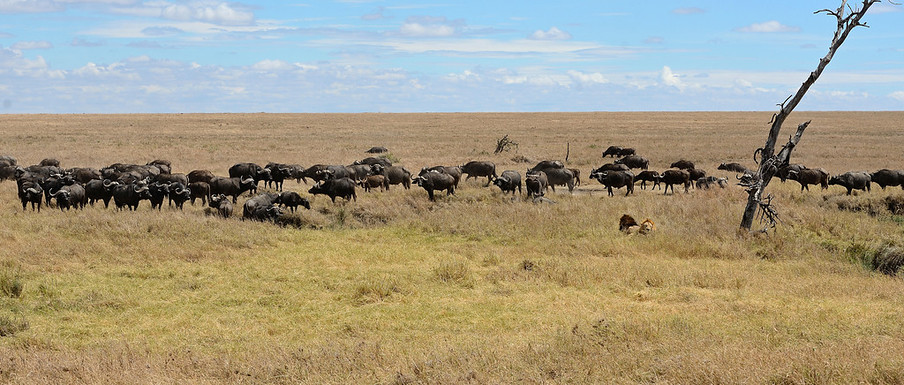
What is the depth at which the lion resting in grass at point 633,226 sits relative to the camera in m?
17.5

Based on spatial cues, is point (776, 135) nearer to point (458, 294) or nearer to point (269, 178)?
point (458, 294)

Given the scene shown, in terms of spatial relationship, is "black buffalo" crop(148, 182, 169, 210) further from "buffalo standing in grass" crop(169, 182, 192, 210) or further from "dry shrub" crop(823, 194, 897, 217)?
"dry shrub" crop(823, 194, 897, 217)

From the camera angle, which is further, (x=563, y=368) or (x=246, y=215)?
(x=246, y=215)

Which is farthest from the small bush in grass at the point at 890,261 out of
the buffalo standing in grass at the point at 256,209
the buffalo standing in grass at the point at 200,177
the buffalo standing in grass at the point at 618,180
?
the buffalo standing in grass at the point at 200,177

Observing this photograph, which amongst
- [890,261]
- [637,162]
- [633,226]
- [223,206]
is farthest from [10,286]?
[637,162]

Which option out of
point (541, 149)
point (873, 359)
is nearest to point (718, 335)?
point (873, 359)

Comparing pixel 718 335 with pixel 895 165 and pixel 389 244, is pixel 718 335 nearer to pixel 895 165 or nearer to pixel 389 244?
pixel 389 244

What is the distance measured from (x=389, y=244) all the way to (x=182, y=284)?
217 inches

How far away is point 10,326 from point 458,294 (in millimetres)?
6808

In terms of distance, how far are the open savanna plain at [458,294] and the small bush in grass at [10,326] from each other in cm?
4

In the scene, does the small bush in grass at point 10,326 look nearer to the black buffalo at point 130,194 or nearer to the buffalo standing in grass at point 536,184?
the black buffalo at point 130,194

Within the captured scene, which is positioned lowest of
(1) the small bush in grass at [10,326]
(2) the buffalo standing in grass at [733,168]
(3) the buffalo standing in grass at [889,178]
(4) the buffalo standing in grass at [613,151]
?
(1) the small bush in grass at [10,326]

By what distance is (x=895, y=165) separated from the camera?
36969 millimetres

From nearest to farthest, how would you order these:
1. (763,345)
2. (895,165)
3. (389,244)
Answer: (763,345) → (389,244) → (895,165)
